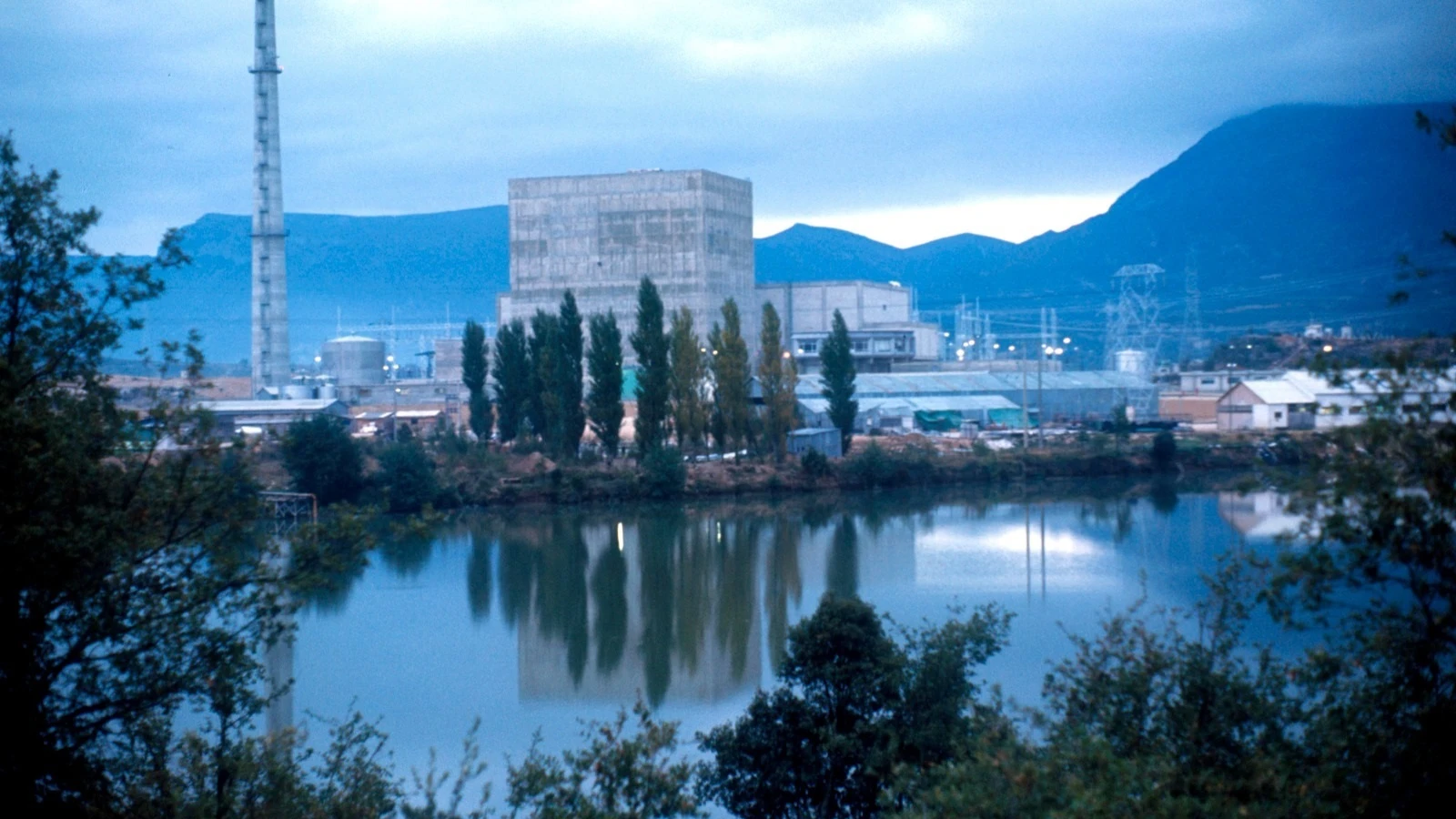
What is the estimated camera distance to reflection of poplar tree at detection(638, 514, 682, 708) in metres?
8.62

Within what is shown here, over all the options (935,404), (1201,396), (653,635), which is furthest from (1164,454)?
(653,635)

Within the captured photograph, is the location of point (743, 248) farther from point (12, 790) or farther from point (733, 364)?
point (12, 790)

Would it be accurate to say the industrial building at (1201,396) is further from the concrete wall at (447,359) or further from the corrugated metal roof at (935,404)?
the concrete wall at (447,359)

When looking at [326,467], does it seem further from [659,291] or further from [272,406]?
[659,291]

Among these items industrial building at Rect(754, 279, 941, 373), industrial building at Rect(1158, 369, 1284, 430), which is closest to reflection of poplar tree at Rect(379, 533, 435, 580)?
industrial building at Rect(1158, 369, 1284, 430)

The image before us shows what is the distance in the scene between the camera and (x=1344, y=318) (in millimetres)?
30703

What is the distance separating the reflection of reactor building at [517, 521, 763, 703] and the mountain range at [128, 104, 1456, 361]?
142 inches

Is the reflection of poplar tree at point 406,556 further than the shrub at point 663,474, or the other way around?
the shrub at point 663,474

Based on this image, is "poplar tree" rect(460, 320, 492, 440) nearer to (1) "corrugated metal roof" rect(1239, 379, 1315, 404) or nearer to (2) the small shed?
(2) the small shed

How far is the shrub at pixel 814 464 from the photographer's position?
67.2 feet

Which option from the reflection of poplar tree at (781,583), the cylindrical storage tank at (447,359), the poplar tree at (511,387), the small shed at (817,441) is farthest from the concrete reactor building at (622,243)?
the reflection of poplar tree at (781,583)

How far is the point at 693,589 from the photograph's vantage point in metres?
12.3

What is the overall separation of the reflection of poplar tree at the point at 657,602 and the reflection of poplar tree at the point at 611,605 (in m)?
0.20

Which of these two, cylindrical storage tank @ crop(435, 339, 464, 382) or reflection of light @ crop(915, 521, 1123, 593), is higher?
cylindrical storage tank @ crop(435, 339, 464, 382)
